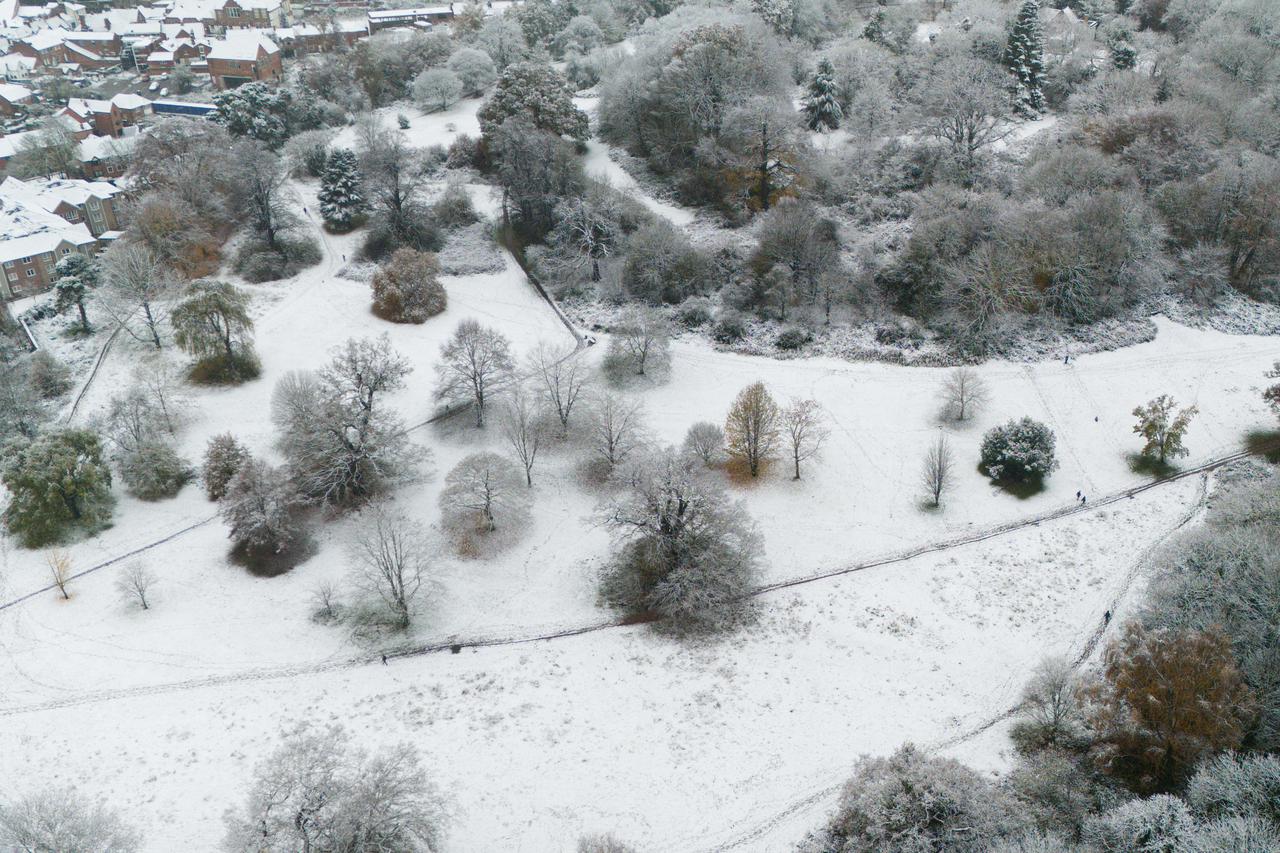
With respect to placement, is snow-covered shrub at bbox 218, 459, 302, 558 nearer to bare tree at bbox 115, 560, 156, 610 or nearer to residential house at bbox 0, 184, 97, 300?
bare tree at bbox 115, 560, 156, 610

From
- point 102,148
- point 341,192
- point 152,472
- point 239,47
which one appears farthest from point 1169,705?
point 239,47

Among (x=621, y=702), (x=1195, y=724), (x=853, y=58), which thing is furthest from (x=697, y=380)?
(x=853, y=58)

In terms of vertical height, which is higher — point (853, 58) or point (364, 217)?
point (853, 58)

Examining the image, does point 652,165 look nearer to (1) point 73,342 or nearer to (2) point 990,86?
(2) point 990,86

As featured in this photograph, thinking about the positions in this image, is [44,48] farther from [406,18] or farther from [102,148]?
[406,18]

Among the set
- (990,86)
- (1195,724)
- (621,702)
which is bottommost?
(621,702)

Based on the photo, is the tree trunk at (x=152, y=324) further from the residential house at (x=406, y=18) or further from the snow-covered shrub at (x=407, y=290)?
the residential house at (x=406, y=18)
